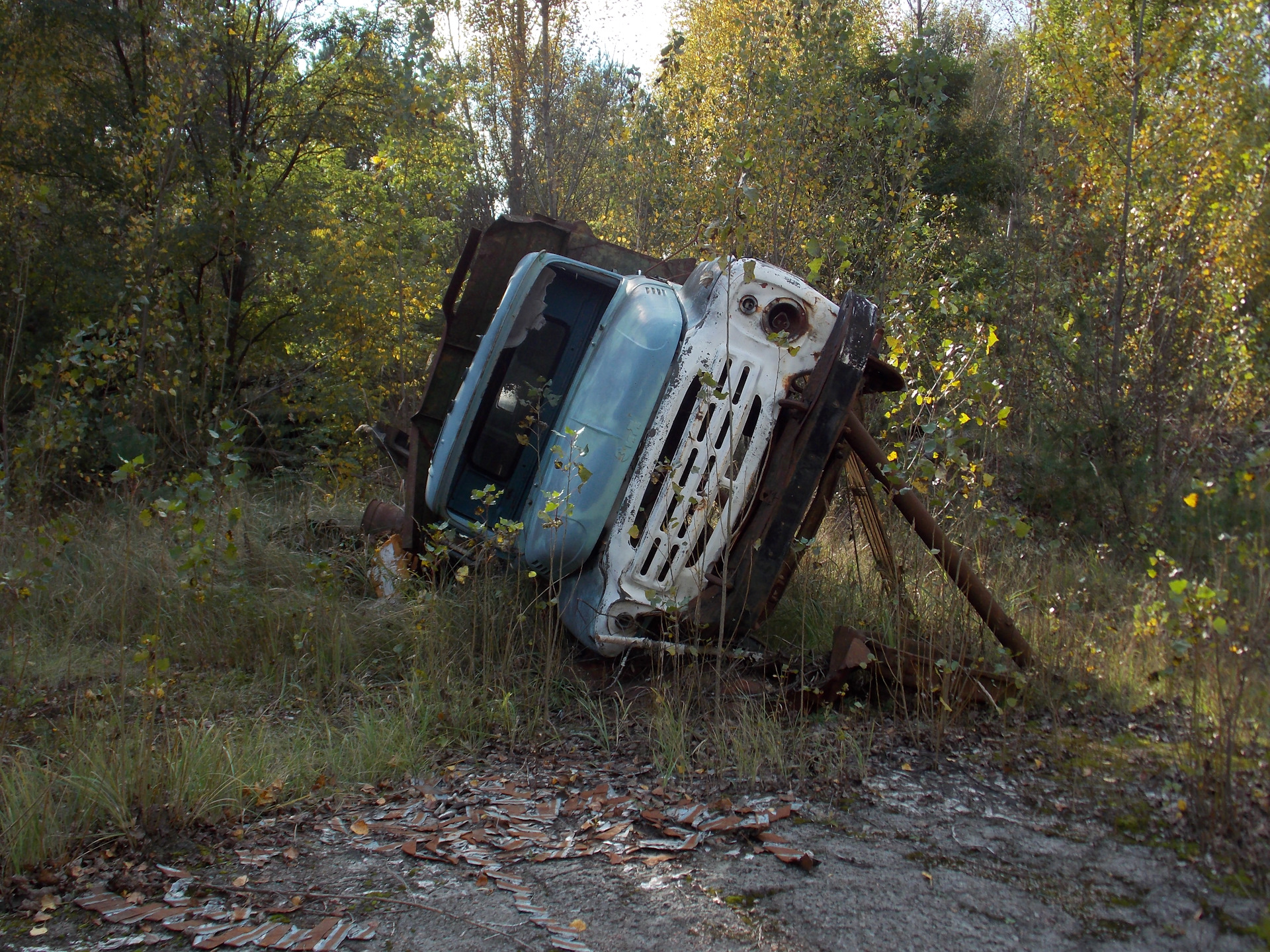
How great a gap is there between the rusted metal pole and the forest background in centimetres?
14

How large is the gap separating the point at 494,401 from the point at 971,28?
90.1ft

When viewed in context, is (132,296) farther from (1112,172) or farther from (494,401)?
(1112,172)

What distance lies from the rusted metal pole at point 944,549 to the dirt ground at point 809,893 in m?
1.06

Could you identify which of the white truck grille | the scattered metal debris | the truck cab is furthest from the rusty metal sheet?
the scattered metal debris

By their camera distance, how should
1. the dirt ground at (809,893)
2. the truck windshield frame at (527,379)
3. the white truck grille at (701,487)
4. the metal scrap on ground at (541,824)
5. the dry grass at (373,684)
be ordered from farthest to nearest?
the truck windshield frame at (527,379) < the white truck grille at (701,487) < the dry grass at (373,684) < the metal scrap on ground at (541,824) < the dirt ground at (809,893)

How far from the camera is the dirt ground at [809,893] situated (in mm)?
2395

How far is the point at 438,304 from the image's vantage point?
10633 mm

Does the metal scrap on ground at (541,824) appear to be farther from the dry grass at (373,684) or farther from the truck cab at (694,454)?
the truck cab at (694,454)

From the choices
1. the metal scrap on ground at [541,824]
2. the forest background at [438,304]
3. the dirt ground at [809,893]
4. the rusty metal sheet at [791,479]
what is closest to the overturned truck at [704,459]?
the rusty metal sheet at [791,479]

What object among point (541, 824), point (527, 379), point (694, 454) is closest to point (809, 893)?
point (541, 824)

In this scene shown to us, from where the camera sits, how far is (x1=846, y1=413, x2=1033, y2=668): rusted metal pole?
397 cm

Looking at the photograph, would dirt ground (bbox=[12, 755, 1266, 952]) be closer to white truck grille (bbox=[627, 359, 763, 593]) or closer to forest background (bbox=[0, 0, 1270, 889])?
forest background (bbox=[0, 0, 1270, 889])

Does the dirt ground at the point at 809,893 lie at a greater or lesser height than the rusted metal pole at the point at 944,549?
lesser

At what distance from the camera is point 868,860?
9.18ft
